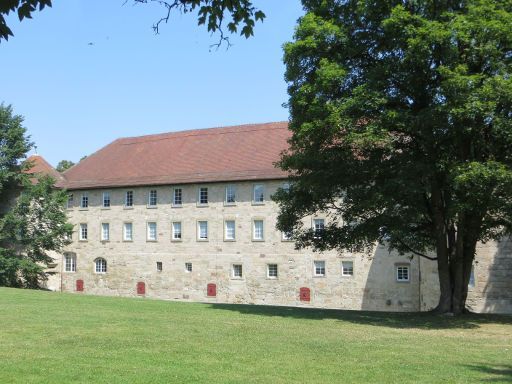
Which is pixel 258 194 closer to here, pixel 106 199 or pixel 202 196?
pixel 202 196

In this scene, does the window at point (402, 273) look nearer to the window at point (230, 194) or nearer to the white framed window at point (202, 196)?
the window at point (230, 194)

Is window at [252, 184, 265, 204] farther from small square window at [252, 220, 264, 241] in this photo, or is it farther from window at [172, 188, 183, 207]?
window at [172, 188, 183, 207]

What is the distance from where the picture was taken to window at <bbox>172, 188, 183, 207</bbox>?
4691 centimetres

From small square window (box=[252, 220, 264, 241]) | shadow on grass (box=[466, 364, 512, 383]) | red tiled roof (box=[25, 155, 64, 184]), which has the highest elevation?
red tiled roof (box=[25, 155, 64, 184])

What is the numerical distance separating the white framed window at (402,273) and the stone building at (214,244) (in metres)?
0.06

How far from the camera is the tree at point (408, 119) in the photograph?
61.4 feet

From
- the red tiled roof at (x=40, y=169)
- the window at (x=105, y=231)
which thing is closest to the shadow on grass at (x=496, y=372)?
the window at (x=105, y=231)

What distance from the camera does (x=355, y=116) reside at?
66.0 ft

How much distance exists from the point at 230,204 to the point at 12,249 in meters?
17.1

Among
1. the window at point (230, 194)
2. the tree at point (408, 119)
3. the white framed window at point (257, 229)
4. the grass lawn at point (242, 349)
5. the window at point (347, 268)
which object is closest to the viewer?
the grass lawn at point (242, 349)

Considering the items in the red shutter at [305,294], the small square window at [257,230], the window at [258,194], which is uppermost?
the window at [258,194]

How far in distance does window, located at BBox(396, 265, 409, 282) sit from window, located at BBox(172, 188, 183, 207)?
16.6 meters

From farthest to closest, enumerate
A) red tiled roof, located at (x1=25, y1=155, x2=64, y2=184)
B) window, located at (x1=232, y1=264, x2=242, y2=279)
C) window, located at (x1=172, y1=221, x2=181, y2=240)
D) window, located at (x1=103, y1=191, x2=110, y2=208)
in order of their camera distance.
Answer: red tiled roof, located at (x1=25, y1=155, x2=64, y2=184)
window, located at (x1=103, y1=191, x2=110, y2=208)
window, located at (x1=172, y1=221, x2=181, y2=240)
window, located at (x1=232, y1=264, x2=242, y2=279)

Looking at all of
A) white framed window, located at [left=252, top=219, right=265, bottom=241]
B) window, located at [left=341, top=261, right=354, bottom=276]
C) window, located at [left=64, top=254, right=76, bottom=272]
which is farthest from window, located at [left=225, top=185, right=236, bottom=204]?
window, located at [left=64, top=254, right=76, bottom=272]
